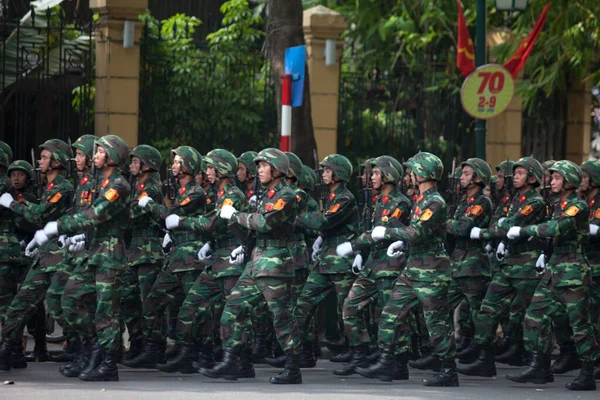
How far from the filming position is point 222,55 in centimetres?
1709

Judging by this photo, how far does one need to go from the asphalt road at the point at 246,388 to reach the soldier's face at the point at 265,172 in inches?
64.2

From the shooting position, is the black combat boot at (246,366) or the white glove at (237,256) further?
the white glove at (237,256)

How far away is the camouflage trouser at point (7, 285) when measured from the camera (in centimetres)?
1103

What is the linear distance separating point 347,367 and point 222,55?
6.89 metres

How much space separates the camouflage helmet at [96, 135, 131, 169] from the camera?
10.4m

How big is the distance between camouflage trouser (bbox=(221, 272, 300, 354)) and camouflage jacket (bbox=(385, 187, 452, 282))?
39.1 inches

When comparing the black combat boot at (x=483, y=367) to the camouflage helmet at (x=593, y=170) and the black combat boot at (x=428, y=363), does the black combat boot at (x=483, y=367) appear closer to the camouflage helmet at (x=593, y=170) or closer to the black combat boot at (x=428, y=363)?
the black combat boot at (x=428, y=363)

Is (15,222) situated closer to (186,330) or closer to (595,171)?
(186,330)

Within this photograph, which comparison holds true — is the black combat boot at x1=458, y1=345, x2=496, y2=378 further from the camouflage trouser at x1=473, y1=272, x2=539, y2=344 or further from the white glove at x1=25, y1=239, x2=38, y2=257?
the white glove at x1=25, y1=239, x2=38, y2=257

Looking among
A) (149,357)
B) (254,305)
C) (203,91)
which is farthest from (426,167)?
(203,91)

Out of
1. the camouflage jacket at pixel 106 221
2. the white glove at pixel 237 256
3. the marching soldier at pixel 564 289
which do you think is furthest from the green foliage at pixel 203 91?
the marching soldier at pixel 564 289

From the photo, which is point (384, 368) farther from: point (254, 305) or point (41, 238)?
point (41, 238)

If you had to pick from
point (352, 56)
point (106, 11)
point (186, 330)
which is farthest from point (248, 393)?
point (352, 56)

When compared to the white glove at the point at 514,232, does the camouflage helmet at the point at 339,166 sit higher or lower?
higher
